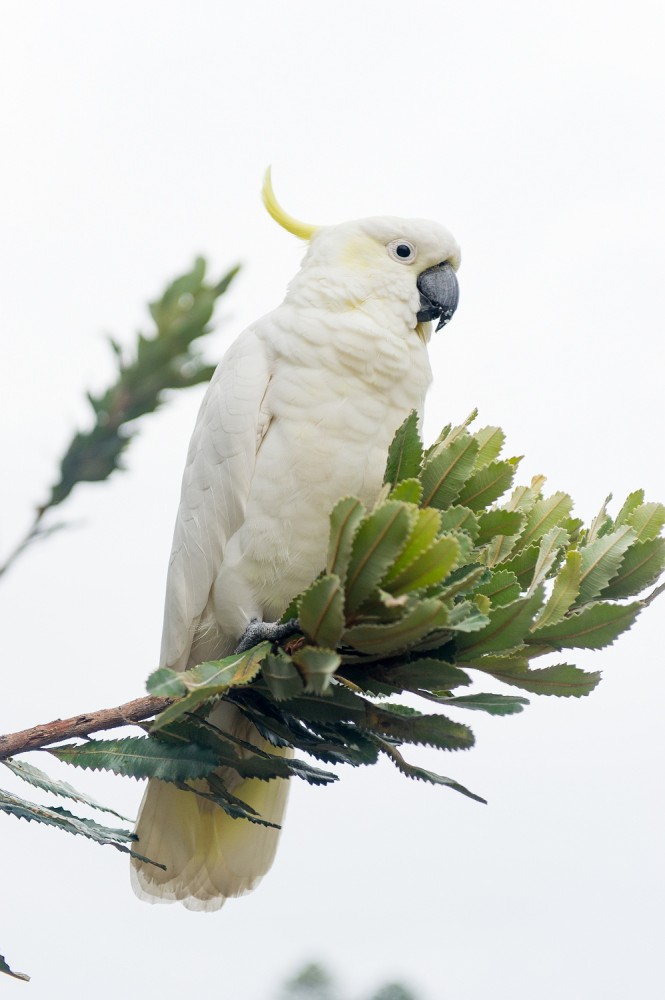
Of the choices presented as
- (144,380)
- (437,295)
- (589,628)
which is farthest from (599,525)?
(144,380)

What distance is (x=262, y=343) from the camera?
2268mm

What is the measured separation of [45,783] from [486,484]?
96 cm

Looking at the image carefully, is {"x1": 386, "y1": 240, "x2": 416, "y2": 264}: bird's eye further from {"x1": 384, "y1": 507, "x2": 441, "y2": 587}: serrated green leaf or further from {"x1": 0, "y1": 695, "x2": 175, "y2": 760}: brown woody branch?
{"x1": 0, "y1": 695, "x2": 175, "y2": 760}: brown woody branch

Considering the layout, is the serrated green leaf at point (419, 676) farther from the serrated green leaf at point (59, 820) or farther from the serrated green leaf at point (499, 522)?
the serrated green leaf at point (59, 820)

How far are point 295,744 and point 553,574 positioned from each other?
22.7 inches

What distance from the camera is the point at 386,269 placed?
2.26 m

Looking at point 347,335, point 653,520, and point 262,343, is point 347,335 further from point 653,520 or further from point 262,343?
point 653,520

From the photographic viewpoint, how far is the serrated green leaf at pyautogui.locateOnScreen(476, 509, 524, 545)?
1718 mm

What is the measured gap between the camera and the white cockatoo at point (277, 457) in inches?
82.5

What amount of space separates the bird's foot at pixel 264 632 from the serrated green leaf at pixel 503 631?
0.27 meters

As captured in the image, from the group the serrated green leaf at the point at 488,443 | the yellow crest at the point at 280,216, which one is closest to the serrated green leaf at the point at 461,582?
the serrated green leaf at the point at 488,443

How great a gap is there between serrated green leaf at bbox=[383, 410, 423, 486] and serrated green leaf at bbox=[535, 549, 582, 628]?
30 centimetres

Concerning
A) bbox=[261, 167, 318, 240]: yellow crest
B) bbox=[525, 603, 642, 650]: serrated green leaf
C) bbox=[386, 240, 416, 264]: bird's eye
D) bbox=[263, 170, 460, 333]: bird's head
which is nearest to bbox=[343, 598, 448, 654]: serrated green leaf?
bbox=[525, 603, 642, 650]: serrated green leaf

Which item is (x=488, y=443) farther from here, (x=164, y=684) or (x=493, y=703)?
(x=164, y=684)
